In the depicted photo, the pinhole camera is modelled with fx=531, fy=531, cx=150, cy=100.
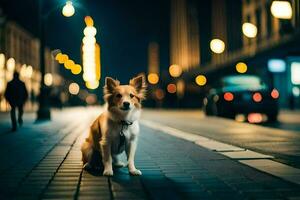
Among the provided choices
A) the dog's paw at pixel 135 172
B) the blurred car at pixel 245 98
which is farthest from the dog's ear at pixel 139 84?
the blurred car at pixel 245 98

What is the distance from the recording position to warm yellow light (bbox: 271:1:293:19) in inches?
Result: 570

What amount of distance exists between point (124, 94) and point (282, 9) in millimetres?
9684

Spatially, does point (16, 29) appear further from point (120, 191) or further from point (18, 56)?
point (120, 191)

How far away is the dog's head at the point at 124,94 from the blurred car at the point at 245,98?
14.2 m

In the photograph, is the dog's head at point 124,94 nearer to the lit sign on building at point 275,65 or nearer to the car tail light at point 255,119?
the car tail light at point 255,119

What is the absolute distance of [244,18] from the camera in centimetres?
6244

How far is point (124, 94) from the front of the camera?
6211mm

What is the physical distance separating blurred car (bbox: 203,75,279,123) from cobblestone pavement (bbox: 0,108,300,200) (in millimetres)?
11355

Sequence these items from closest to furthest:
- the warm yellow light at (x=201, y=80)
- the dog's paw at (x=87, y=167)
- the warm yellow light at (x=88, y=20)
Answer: the dog's paw at (x=87, y=167) < the warm yellow light at (x=88, y=20) < the warm yellow light at (x=201, y=80)

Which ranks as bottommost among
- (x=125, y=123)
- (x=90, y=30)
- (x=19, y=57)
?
(x=125, y=123)

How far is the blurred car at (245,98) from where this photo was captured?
2016cm

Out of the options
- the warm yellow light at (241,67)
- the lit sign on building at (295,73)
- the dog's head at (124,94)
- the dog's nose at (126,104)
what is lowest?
the dog's nose at (126,104)

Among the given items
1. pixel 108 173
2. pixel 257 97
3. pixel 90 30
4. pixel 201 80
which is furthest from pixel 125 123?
pixel 201 80

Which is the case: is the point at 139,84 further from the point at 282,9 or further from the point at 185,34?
the point at 185,34
